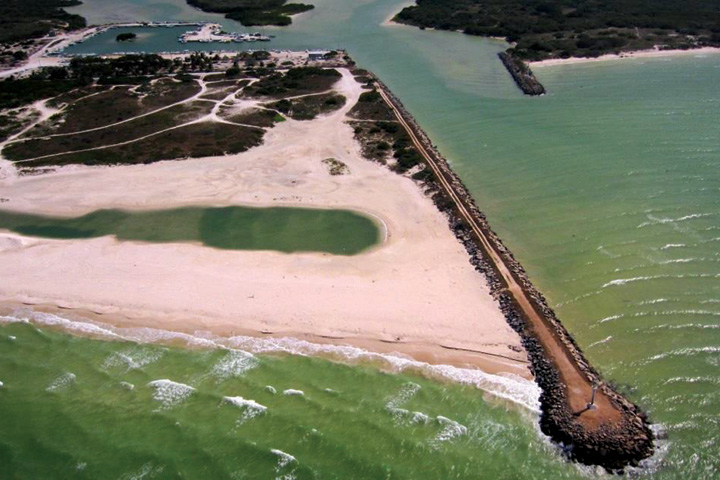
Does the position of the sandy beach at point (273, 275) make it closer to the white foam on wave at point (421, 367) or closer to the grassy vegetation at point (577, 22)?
the white foam on wave at point (421, 367)

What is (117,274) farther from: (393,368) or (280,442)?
(393,368)

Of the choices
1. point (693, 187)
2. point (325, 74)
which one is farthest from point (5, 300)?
point (693, 187)

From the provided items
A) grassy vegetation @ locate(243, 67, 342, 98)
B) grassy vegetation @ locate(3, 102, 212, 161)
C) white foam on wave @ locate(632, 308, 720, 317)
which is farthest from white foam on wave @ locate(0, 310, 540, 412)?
grassy vegetation @ locate(243, 67, 342, 98)

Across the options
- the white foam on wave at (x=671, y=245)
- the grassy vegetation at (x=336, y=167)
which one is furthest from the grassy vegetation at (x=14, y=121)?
the white foam on wave at (x=671, y=245)

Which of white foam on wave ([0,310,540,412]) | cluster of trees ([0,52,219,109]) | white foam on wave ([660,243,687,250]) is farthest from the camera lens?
cluster of trees ([0,52,219,109])

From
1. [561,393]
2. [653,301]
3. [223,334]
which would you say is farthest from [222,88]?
[561,393]

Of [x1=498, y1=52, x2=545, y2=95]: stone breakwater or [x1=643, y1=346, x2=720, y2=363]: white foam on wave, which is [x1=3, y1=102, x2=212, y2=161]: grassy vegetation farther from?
[x1=643, y1=346, x2=720, y2=363]: white foam on wave
